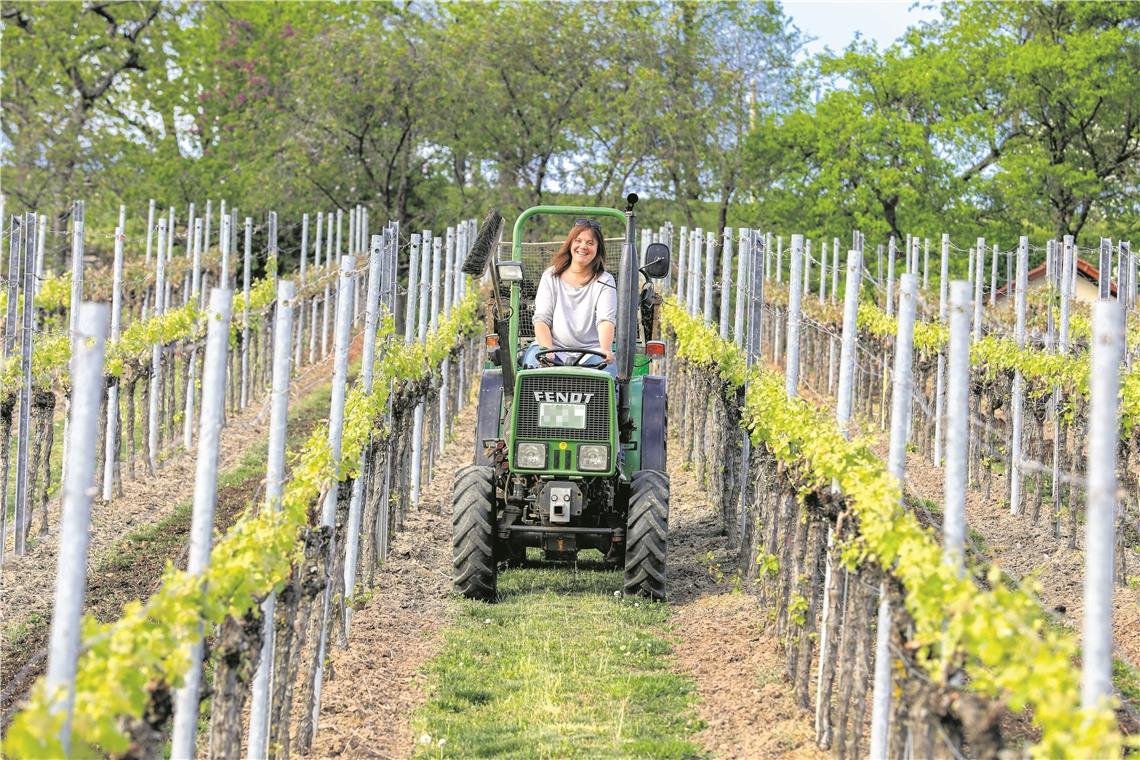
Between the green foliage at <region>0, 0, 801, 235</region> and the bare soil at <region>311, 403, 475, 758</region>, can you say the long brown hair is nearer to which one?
the bare soil at <region>311, 403, 475, 758</region>

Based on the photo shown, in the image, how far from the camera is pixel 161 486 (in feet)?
50.5

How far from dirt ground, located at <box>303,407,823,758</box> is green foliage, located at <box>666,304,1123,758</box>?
1194mm

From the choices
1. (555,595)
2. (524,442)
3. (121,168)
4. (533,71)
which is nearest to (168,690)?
(524,442)

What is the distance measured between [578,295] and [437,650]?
2565 millimetres

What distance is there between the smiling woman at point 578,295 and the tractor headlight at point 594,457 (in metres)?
0.75

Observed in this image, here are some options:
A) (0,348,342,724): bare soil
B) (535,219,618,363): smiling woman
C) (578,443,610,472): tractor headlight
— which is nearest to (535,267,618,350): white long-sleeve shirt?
(535,219,618,363): smiling woman

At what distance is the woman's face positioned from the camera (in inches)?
419

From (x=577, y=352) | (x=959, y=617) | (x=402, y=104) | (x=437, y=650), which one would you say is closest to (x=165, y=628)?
(x=959, y=617)

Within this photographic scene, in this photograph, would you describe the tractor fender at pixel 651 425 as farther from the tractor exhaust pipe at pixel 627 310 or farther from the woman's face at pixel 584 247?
the woman's face at pixel 584 247

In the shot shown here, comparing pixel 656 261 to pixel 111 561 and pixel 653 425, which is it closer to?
pixel 653 425

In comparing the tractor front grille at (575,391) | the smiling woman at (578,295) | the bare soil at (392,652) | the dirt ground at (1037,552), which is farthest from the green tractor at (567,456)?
the dirt ground at (1037,552)

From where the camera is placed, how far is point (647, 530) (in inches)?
402

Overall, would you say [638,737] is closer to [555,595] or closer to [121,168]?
[555,595]

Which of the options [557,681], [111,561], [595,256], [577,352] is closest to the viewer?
[557,681]
